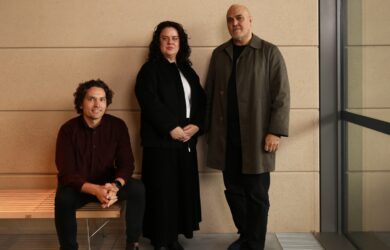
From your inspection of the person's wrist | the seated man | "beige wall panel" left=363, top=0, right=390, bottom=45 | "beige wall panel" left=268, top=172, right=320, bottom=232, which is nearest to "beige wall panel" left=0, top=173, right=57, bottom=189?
the seated man

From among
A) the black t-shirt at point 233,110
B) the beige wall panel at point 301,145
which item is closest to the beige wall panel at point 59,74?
the black t-shirt at point 233,110

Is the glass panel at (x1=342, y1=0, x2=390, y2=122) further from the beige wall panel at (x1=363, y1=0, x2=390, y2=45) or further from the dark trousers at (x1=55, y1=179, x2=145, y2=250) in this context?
the dark trousers at (x1=55, y1=179, x2=145, y2=250)

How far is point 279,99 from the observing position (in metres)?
3.21

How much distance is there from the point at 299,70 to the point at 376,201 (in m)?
1.16

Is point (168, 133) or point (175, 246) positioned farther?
point (175, 246)

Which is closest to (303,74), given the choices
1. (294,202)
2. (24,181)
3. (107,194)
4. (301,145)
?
(301,145)

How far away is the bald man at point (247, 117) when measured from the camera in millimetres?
3238

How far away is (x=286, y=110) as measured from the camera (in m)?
3.22

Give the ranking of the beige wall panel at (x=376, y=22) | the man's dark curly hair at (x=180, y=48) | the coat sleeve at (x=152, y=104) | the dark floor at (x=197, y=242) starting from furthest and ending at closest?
1. the dark floor at (x=197, y=242)
2. the man's dark curly hair at (x=180, y=48)
3. the coat sleeve at (x=152, y=104)
4. the beige wall panel at (x=376, y=22)

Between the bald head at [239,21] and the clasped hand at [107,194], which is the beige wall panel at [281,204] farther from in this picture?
the bald head at [239,21]

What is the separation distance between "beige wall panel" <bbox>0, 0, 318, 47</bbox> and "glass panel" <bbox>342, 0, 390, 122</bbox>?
0.30 metres

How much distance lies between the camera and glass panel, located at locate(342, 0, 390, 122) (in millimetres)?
2914

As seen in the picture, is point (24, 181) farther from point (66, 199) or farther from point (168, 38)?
point (168, 38)

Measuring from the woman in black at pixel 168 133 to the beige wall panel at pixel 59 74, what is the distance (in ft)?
1.14
